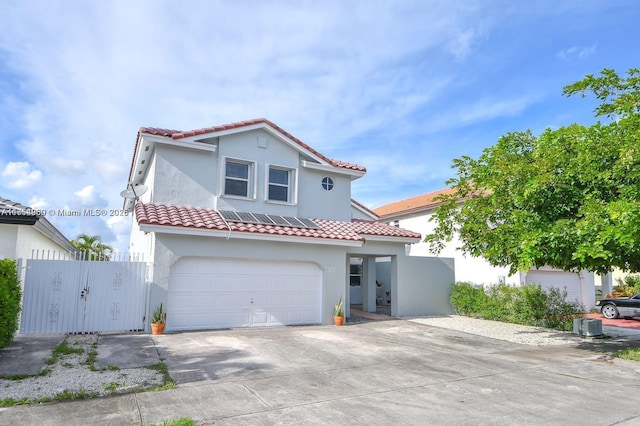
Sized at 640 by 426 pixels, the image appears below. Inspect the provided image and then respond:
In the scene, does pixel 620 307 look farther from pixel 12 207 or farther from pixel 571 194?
pixel 12 207

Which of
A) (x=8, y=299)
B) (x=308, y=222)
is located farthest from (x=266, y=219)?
(x=8, y=299)

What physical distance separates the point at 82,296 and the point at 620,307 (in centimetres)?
2226

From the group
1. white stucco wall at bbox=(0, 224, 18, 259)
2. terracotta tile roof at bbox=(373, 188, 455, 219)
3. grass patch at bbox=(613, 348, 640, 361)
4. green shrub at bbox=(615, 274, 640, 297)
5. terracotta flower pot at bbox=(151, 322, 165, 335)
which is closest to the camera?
grass patch at bbox=(613, 348, 640, 361)

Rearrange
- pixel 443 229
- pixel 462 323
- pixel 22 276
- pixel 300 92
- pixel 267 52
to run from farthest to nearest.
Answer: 1. pixel 462 323
2. pixel 300 92
3. pixel 443 229
4. pixel 267 52
5. pixel 22 276

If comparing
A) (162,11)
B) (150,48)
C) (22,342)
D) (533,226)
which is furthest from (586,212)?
(22,342)

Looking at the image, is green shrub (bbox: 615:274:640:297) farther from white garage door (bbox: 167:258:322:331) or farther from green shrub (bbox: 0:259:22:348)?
green shrub (bbox: 0:259:22:348)

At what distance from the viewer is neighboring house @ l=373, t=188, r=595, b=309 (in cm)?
1955

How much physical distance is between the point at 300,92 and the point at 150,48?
467cm

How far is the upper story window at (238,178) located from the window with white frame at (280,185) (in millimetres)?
822

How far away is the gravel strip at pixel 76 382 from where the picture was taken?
6.15 metres

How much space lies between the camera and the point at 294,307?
46.9ft

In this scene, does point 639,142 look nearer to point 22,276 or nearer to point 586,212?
point 586,212

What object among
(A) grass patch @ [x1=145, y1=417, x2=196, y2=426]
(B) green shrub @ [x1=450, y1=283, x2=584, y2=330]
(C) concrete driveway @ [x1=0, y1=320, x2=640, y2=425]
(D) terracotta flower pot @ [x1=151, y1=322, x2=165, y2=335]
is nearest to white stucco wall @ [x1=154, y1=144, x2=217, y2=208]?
(D) terracotta flower pot @ [x1=151, y1=322, x2=165, y2=335]

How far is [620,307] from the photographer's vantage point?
19.1m
